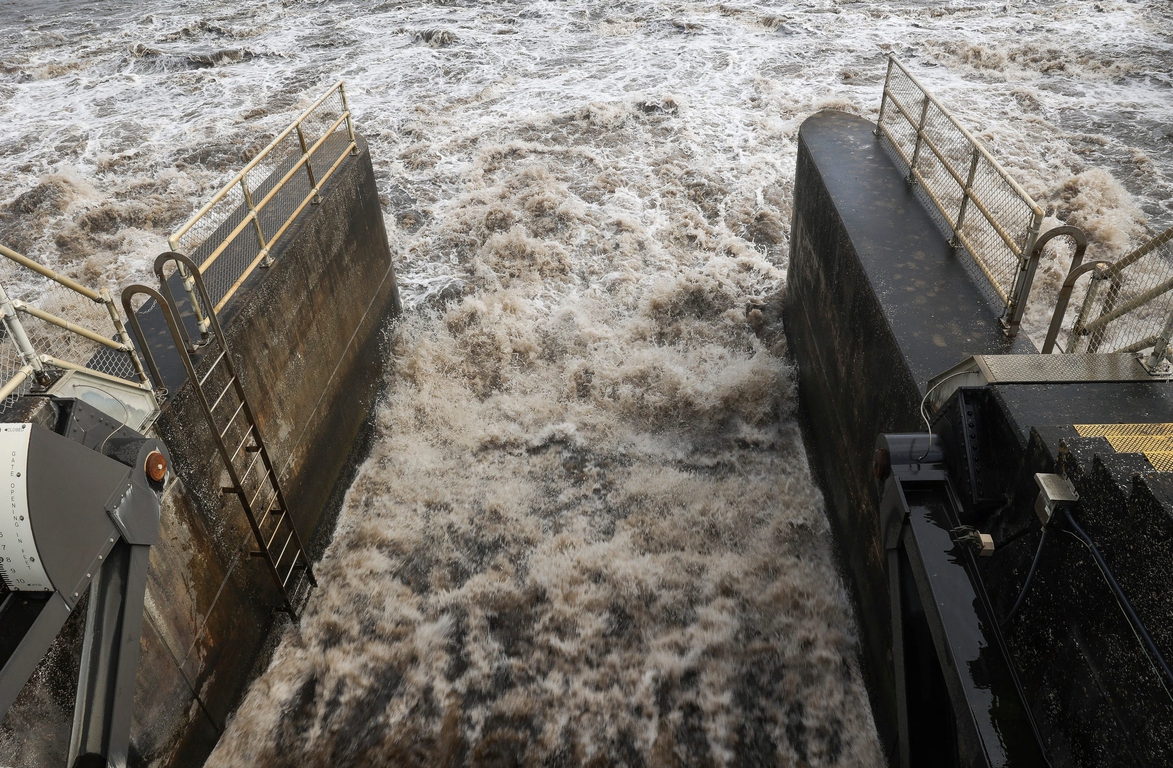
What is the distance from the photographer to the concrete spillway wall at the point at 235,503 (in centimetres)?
452

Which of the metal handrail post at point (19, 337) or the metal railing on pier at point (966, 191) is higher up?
the metal handrail post at point (19, 337)

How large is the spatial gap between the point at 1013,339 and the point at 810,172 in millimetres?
3767

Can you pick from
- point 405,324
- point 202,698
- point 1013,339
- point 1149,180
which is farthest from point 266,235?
point 1149,180

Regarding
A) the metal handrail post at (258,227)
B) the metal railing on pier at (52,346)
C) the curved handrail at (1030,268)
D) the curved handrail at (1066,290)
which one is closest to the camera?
the metal railing on pier at (52,346)

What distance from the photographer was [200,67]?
1872 centimetres

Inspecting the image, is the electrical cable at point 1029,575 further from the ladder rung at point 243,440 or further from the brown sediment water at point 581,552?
the ladder rung at point 243,440

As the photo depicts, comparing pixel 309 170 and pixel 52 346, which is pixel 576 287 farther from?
pixel 52 346

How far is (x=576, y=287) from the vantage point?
34.6 ft

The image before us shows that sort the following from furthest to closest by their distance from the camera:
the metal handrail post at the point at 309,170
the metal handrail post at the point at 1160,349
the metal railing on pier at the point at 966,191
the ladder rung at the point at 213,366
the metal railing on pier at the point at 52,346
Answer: the metal handrail post at the point at 309,170
the ladder rung at the point at 213,366
the metal railing on pier at the point at 966,191
the metal handrail post at the point at 1160,349
the metal railing on pier at the point at 52,346

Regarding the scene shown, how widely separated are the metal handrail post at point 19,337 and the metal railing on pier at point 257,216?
4.09 ft

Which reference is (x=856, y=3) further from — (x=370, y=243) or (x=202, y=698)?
(x=202, y=698)

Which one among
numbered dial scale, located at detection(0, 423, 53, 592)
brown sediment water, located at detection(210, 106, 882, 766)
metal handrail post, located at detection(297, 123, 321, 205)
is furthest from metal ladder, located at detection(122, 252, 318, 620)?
metal handrail post, located at detection(297, 123, 321, 205)

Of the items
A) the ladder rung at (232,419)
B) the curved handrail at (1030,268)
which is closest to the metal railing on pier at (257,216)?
the ladder rung at (232,419)

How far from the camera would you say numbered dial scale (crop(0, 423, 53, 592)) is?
3.26 metres
